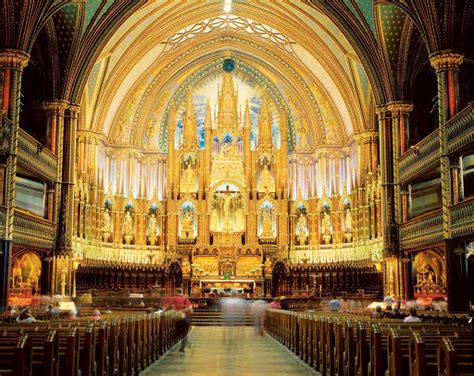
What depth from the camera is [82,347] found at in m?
9.76

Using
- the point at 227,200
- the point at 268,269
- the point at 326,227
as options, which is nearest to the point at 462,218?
the point at 326,227

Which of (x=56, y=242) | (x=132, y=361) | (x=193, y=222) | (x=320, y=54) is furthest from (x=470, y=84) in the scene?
(x=132, y=361)

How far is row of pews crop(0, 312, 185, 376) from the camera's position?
7.18m

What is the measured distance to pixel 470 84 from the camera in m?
30.9

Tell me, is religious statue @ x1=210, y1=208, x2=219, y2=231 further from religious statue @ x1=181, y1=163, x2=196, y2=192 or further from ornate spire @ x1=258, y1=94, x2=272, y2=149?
ornate spire @ x1=258, y1=94, x2=272, y2=149

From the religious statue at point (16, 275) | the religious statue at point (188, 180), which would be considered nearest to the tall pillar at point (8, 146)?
the religious statue at point (16, 275)

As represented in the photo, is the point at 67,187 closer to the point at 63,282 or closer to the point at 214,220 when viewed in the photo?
the point at 63,282

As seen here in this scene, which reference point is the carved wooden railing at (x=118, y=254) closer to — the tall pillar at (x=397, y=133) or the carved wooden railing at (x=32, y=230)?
the carved wooden railing at (x=32, y=230)

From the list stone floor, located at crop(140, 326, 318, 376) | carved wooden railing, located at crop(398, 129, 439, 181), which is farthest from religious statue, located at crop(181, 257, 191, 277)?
stone floor, located at crop(140, 326, 318, 376)

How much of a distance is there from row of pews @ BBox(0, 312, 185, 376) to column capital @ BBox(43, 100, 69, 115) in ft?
51.5

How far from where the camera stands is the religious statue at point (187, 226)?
132ft

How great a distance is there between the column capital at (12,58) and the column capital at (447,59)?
15.4 meters

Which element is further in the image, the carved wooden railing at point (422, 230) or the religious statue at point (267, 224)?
the religious statue at point (267, 224)

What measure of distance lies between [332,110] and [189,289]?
14284 millimetres
